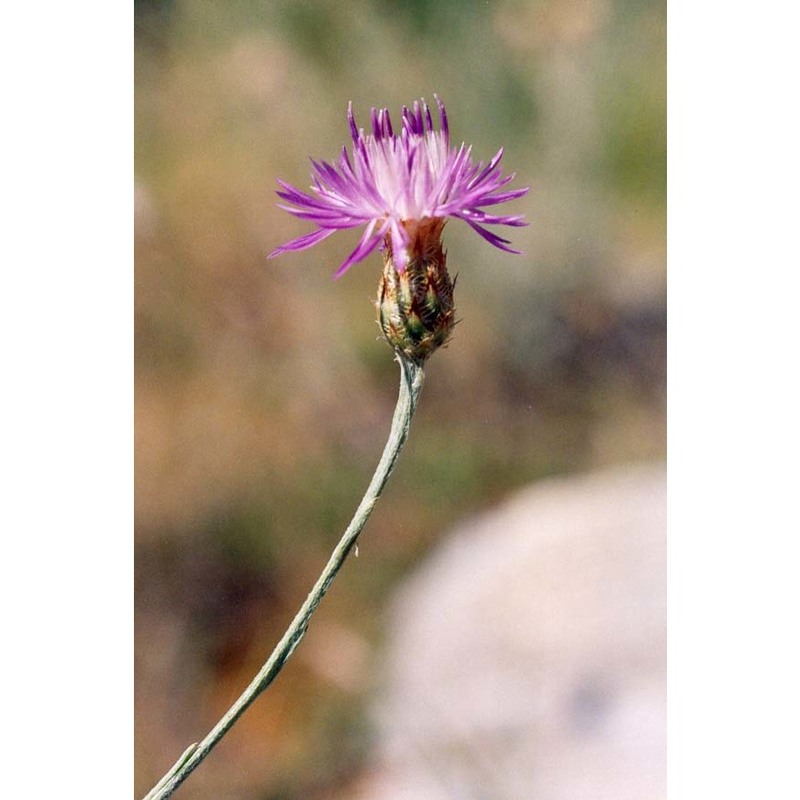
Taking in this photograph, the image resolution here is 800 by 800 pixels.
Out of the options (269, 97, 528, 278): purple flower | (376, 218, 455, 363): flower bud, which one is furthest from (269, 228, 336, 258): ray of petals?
(376, 218, 455, 363): flower bud

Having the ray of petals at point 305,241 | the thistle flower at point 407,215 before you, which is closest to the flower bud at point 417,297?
the thistle flower at point 407,215

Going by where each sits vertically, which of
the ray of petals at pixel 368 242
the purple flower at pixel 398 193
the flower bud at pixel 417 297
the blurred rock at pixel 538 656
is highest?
the purple flower at pixel 398 193

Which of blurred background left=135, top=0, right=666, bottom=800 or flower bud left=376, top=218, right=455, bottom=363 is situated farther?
blurred background left=135, top=0, right=666, bottom=800

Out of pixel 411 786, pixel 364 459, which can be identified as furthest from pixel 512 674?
pixel 364 459

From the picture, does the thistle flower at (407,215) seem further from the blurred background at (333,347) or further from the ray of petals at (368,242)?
the blurred background at (333,347)

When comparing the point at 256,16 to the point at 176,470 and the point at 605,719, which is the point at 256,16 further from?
the point at 605,719

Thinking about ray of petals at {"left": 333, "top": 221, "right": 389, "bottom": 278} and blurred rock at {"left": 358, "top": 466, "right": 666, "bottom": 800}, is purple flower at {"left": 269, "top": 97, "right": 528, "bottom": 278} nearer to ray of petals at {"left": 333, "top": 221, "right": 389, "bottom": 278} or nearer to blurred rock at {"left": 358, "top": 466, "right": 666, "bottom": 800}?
ray of petals at {"left": 333, "top": 221, "right": 389, "bottom": 278}

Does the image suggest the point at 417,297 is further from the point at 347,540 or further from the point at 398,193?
the point at 347,540

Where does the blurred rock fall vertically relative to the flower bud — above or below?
below
